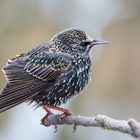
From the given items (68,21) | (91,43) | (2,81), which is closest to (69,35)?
(91,43)

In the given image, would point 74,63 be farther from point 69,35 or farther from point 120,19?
point 120,19

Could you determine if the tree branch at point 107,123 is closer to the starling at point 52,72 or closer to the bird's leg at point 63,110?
the bird's leg at point 63,110

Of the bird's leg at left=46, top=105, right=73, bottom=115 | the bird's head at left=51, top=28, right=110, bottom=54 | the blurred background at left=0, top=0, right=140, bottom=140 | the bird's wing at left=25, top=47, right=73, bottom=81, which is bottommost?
the blurred background at left=0, top=0, right=140, bottom=140

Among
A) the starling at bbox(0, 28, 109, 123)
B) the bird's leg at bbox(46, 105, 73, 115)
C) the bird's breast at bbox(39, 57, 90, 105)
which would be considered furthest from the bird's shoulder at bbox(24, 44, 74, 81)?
the bird's leg at bbox(46, 105, 73, 115)

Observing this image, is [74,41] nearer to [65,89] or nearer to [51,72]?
[51,72]

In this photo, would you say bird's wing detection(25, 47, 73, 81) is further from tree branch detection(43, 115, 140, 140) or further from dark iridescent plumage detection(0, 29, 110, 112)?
tree branch detection(43, 115, 140, 140)

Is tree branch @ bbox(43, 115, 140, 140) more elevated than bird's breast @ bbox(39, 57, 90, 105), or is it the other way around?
tree branch @ bbox(43, 115, 140, 140)

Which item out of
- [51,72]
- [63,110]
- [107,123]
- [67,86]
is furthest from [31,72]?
[107,123]

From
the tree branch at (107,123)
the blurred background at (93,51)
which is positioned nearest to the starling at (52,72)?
the tree branch at (107,123)
